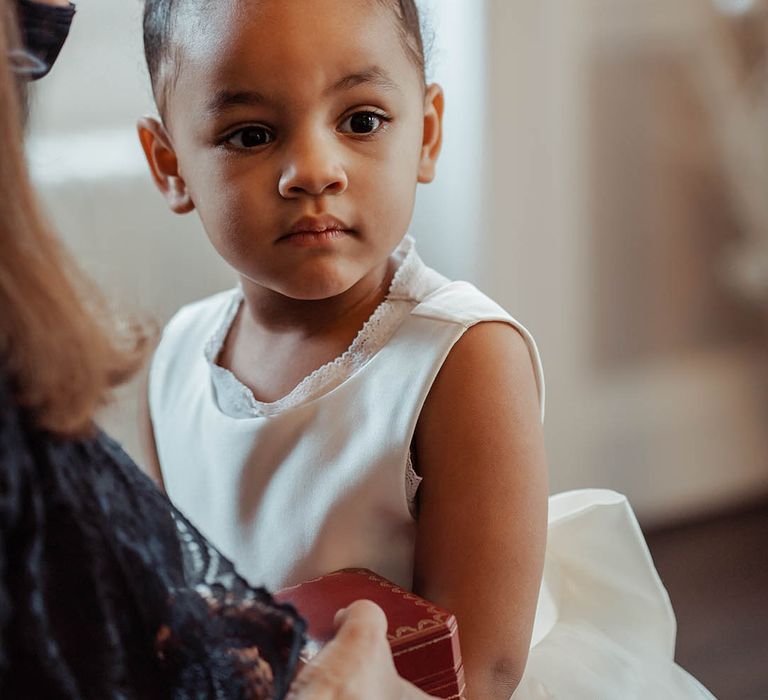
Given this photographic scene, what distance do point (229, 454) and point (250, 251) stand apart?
21 cm

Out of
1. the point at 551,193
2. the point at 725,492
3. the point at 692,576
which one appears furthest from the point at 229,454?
the point at 725,492

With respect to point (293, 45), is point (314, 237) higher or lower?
lower

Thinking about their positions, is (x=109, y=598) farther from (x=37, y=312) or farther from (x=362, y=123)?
(x=362, y=123)

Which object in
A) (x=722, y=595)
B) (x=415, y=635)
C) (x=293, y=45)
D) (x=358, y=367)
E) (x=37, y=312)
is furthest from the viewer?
(x=722, y=595)

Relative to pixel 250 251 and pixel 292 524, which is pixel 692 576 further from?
pixel 250 251

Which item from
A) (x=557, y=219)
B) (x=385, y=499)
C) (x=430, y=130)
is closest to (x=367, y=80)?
(x=430, y=130)

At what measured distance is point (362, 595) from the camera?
73cm

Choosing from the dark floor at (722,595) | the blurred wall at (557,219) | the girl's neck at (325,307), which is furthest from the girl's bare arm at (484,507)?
the dark floor at (722,595)

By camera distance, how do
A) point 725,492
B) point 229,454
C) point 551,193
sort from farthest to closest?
point 725,492
point 551,193
point 229,454

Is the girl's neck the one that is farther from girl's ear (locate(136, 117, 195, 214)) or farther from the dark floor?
the dark floor

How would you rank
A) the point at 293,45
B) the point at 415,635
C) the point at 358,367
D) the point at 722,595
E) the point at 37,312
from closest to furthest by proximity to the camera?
1. the point at 37,312
2. the point at 415,635
3. the point at 293,45
4. the point at 358,367
5. the point at 722,595

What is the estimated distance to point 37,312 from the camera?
18.3 inches

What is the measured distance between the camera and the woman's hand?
0.54 meters

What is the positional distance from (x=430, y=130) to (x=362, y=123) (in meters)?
0.14
